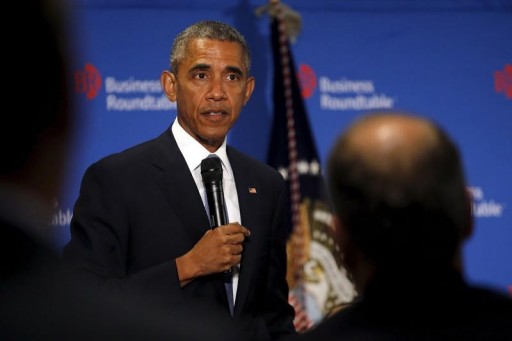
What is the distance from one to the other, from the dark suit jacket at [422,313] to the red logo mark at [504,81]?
12.7 ft

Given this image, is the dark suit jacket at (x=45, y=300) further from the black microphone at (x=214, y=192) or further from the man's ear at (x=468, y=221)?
the black microphone at (x=214, y=192)

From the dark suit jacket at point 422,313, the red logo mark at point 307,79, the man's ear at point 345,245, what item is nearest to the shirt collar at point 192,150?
the man's ear at point 345,245

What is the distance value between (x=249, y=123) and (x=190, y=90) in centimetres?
166

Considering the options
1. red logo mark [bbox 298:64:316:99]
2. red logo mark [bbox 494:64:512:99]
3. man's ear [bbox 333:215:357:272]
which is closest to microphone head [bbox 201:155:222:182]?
man's ear [bbox 333:215:357:272]

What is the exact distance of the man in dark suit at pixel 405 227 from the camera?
1.04m

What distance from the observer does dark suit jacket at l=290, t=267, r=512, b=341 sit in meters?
1.00

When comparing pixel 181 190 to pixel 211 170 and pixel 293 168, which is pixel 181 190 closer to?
pixel 211 170

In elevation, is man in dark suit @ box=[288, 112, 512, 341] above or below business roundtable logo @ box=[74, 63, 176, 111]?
below

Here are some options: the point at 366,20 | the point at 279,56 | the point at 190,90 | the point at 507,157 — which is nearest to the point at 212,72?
the point at 190,90

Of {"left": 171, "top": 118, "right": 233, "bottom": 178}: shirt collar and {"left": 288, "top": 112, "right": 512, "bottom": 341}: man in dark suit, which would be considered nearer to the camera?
{"left": 288, "top": 112, "right": 512, "bottom": 341}: man in dark suit

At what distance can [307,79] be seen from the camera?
14.6 ft

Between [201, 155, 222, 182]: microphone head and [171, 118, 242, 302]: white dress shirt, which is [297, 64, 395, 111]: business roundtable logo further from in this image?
[201, 155, 222, 182]: microphone head

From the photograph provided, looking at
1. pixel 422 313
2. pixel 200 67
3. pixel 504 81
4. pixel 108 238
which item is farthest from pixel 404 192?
pixel 504 81

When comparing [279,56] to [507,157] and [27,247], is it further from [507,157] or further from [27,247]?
[27,247]
